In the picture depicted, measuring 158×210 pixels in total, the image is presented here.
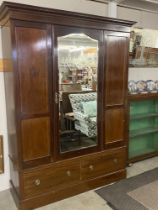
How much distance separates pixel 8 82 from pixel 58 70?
54cm

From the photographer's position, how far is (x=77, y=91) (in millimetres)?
2447

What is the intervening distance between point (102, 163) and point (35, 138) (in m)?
0.96

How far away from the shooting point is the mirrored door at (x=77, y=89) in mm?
2246

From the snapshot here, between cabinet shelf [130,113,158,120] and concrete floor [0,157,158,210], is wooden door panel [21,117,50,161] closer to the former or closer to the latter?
concrete floor [0,157,158,210]

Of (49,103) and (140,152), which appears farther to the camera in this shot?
(140,152)

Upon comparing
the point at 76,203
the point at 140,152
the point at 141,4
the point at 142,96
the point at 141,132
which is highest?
the point at 141,4

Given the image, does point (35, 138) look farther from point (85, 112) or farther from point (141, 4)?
point (141, 4)

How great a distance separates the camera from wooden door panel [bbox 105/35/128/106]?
2.47m

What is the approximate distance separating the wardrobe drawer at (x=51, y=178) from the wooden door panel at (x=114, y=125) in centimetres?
53

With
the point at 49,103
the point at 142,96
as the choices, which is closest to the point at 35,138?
the point at 49,103

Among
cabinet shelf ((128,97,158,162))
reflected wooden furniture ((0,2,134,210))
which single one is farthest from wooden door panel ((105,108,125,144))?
cabinet shelf ((128,97,158,162))

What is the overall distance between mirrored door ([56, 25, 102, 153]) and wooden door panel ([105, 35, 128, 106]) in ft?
0.51

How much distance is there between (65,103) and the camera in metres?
2.35

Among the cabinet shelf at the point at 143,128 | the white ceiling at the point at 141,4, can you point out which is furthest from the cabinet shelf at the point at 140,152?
the white ceiling at the point at 141,4
